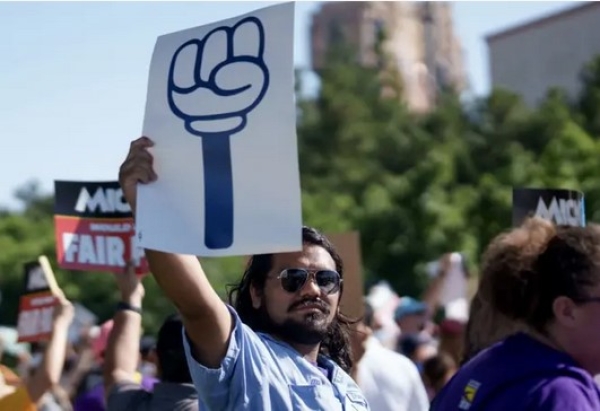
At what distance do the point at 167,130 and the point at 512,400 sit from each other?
104cm

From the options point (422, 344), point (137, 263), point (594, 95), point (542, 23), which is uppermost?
point (542, 23)

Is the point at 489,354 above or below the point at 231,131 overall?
below

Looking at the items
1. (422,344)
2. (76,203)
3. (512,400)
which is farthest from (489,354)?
(422,344)

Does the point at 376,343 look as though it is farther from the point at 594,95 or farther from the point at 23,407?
the point at 594,95

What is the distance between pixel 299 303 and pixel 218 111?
25.9 inches

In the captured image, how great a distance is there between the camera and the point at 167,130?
3730 millimetres

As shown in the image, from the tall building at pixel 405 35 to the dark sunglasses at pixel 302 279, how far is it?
4419 inches

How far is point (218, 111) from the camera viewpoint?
3.70 m

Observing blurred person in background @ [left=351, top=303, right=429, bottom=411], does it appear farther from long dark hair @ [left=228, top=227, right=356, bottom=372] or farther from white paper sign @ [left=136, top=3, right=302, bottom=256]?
white paper sign @ [left=136, top=3, right=302, bottom=256]

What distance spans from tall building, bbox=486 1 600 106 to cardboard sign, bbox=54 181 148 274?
5799cm

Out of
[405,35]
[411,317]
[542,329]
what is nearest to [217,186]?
[542,329]

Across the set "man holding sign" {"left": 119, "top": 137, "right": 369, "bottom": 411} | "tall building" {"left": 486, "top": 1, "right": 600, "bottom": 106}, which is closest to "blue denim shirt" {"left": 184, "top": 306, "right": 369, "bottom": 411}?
"man holding sign" {"left": 119, "top": 137, "right": 369, "bottom": 411}

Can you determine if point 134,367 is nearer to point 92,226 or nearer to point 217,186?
point 92,226

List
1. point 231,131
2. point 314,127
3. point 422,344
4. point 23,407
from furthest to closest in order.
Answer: point 314,127 < point 422,344 < point 23,407 < point 231,131
